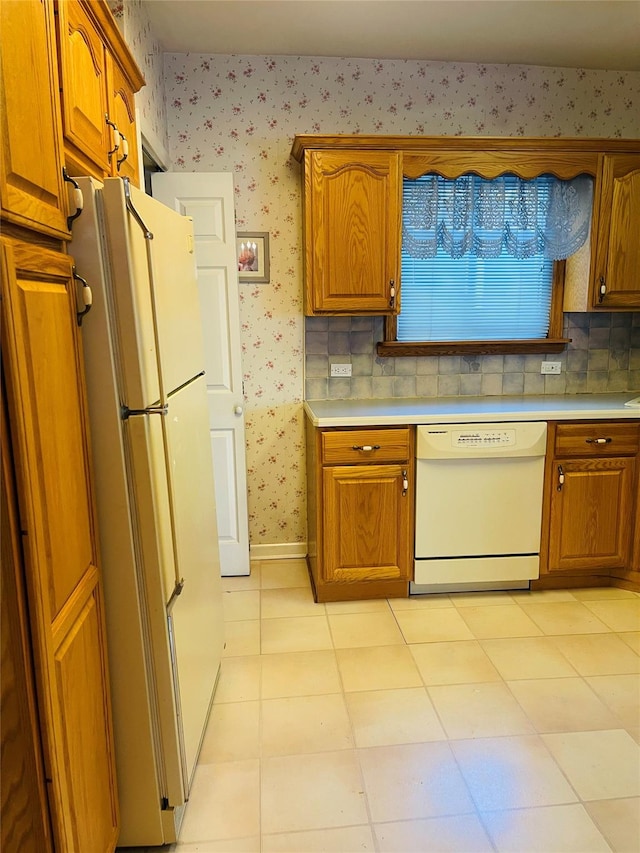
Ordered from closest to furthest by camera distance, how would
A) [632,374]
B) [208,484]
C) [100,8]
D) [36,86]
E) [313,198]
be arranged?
[36,86], [100,8], [208,484], [313,198], [632,374]

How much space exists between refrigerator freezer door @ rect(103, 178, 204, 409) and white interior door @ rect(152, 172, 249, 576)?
1156 millimetres

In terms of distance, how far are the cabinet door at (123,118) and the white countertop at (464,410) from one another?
4.28ft

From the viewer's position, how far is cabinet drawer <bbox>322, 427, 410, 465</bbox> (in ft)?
8.95

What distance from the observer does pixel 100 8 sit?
150cm

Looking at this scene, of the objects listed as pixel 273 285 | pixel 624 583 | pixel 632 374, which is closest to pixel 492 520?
pixel 624 583

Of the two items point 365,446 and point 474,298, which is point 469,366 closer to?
point 474,298

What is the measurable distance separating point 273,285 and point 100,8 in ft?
5.72

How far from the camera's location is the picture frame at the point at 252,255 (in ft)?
10.3

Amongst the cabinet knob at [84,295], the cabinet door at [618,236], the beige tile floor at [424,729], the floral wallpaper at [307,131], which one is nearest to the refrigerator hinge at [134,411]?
the cabinet knob at [84,295]

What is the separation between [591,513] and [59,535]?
259cm

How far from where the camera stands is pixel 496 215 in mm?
3043

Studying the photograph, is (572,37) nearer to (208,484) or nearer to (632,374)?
(632,374)

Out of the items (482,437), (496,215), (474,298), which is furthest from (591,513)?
(496,215)

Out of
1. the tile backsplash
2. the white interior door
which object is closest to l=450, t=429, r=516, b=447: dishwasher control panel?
the tile backsplash
